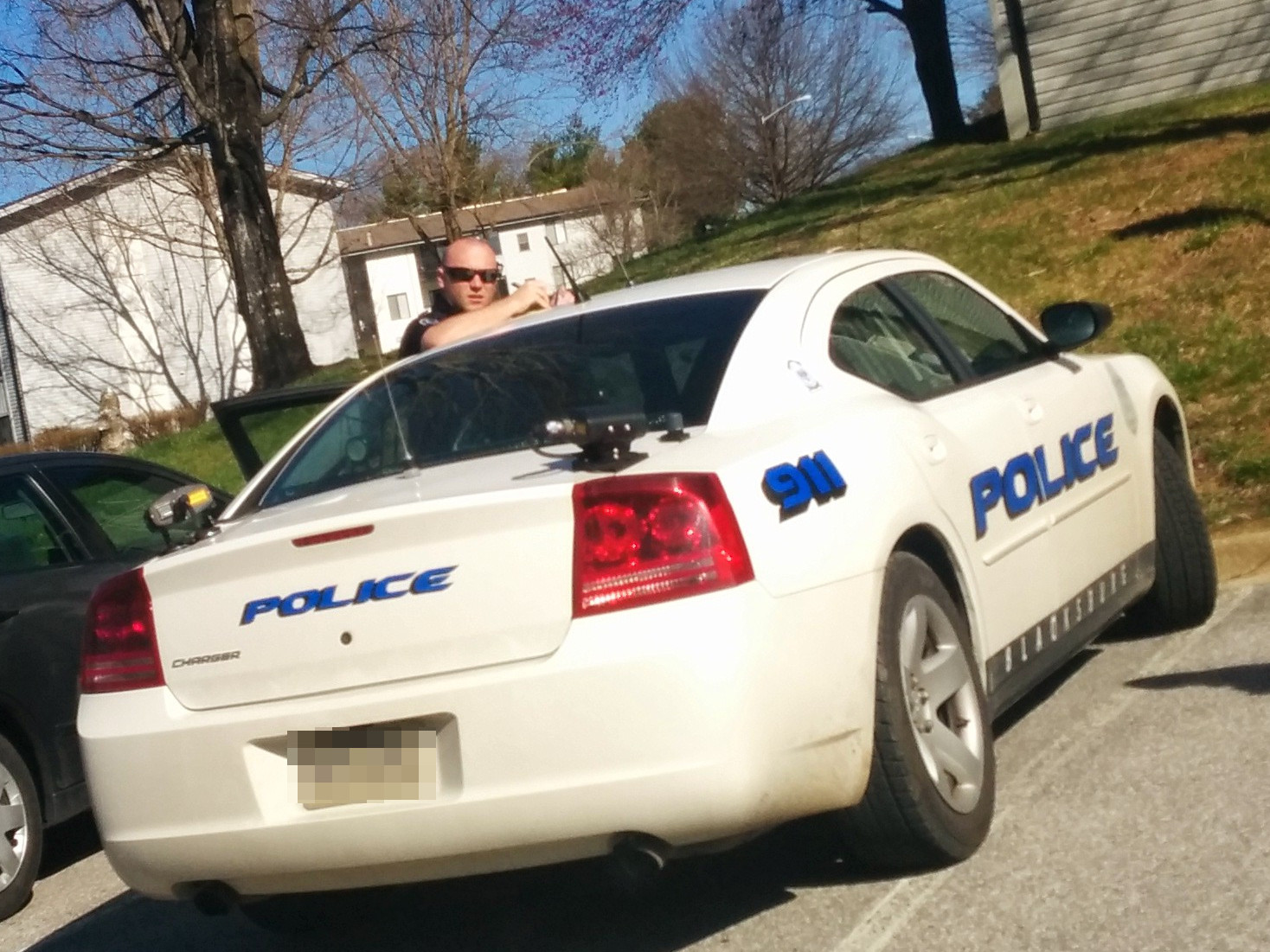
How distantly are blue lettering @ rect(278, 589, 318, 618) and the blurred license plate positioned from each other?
27cm

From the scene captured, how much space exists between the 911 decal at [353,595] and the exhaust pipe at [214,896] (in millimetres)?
608

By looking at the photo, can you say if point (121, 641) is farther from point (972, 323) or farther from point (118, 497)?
point (118, 497)

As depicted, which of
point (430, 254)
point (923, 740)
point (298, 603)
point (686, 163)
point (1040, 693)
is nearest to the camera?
point (298, 603)

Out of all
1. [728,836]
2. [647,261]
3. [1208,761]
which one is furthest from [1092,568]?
[647,261]

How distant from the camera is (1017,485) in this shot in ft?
16.6

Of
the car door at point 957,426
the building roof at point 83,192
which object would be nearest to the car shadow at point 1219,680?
the car door at point 957,426

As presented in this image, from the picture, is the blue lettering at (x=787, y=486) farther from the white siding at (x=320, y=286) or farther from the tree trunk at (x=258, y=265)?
the white siding at (x=320, y=286)

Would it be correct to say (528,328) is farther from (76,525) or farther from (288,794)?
(76,525)

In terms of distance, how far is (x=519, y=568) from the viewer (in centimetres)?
368

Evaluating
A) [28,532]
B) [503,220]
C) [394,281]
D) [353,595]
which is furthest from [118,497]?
[394,281]

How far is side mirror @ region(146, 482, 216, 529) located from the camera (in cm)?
479

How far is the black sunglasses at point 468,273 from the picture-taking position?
23.2ft

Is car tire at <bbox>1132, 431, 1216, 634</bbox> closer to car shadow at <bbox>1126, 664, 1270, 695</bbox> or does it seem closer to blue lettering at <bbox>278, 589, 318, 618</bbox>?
car shadow at <bbox>1126, 664, 1270, 695</bbox>

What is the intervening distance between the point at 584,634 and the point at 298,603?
66cm
